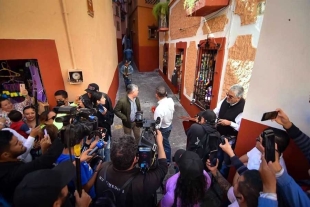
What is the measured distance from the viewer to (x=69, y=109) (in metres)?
1.85

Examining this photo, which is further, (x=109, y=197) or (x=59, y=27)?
(x=59, y=27)

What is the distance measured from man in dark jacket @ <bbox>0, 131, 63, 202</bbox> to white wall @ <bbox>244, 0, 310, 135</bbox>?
7.58 ft

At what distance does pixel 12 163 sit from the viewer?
147cm

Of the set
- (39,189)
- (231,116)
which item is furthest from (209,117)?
(39,189)

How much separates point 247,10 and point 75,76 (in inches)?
140

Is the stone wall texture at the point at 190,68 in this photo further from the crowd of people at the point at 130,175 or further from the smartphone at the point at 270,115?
the smartphone at the point at 270,115

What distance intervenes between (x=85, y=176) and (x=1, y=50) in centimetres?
276

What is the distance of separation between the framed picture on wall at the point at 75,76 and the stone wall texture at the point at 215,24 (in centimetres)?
339

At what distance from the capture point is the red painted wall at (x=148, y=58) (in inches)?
531

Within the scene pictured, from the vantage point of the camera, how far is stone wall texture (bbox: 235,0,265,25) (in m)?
2.74

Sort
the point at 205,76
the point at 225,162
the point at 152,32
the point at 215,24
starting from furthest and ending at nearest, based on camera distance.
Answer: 1. the point at 152,32
2. the point at 205,76
3. the point at 215,24
4. the point at 225,162

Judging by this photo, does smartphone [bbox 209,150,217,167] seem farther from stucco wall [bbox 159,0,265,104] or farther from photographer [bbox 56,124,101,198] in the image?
stucco wall [bbox 159,0,265,104]

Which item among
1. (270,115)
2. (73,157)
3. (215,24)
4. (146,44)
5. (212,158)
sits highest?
(215,24)

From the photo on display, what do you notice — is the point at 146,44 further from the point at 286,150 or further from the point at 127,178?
the point at 127,178
